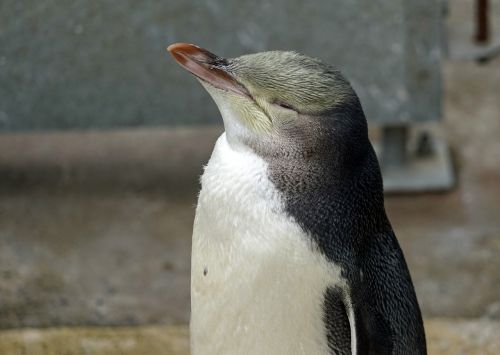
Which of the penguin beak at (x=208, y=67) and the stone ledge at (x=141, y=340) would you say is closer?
the penguin beak at (x=208, y=67)

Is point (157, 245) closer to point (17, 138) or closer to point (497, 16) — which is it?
point (17, 138)

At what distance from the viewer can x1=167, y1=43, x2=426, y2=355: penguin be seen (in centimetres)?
167

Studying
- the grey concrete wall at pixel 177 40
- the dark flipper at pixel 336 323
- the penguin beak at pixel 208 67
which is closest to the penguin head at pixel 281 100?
the penguin beak at pixel 208 67

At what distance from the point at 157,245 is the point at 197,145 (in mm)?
712

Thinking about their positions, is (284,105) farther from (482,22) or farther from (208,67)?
(482,22)

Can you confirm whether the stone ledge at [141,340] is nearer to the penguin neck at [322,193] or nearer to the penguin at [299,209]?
the penguin at [299,209]

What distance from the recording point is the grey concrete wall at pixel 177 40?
3492 millimetres

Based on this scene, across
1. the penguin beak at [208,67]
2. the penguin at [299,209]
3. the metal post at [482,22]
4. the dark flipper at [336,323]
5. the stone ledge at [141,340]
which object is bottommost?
the stone ledge at [141,340]

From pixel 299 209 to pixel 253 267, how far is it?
14 centimetres

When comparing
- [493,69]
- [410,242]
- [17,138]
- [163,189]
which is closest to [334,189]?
[410,242]

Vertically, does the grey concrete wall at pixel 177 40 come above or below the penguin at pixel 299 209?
above

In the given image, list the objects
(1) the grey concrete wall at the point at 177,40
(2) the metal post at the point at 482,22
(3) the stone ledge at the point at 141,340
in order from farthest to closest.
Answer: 1. (2) the metal post at the point at 482,22
2. (1) the grey concrete wall at the point at 177,40
3. (3) the stone ledge at the point at 141,340

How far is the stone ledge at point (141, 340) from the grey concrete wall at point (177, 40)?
926 millimetres

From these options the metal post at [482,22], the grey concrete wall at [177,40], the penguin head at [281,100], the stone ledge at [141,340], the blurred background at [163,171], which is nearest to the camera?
the penguin head at [281,100]
